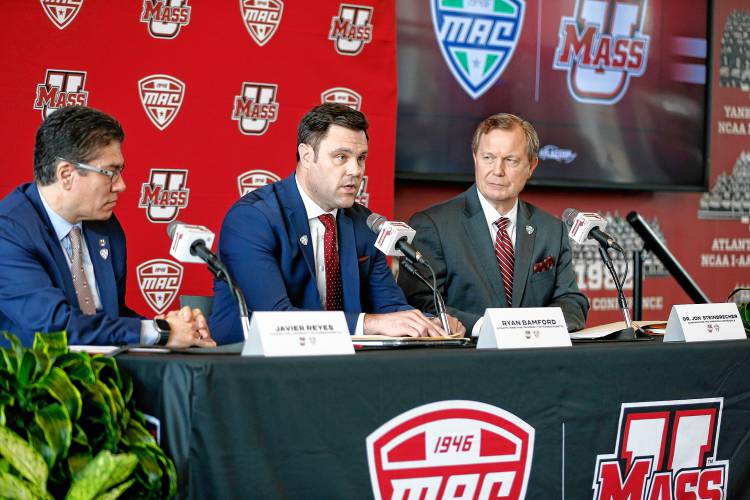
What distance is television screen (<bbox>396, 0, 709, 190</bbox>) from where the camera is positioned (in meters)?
4.29

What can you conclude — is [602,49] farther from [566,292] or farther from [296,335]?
[296,335]

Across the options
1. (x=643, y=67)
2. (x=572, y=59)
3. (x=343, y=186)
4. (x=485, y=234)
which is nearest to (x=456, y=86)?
(x=572, y=59)

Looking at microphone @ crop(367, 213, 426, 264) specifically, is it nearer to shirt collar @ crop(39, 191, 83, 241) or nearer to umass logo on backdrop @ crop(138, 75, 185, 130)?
shirt collar @ crop(39, 191, 83, 241)

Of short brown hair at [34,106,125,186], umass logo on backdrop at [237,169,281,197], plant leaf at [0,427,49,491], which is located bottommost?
plant leaf at [0,427,49,491]

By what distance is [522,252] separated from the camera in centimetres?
315

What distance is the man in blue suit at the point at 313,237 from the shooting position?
105 inches

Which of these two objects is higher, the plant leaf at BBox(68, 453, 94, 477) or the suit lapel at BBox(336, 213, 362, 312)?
the suit lapel at BBox(336, 213, 362, 312)

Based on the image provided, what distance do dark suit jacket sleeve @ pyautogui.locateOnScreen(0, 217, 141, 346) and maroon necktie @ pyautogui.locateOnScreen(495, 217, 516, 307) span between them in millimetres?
1351

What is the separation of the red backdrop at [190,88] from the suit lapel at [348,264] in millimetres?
1050

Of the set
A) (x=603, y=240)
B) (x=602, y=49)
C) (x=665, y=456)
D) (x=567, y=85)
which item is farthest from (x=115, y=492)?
(x=602, y=49)

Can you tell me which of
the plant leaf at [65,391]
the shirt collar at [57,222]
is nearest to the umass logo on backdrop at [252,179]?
the shirt collar at [57,222]

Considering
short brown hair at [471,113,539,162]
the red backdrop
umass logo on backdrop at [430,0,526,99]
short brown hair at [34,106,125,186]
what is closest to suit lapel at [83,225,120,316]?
short brown hair at [34,106,125,186]

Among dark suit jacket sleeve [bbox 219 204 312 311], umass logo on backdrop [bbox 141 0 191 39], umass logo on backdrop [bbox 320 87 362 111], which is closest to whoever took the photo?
dark suit jacket sleeve [bbox 219 204 312 311]

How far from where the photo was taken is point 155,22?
3686 millimetres
